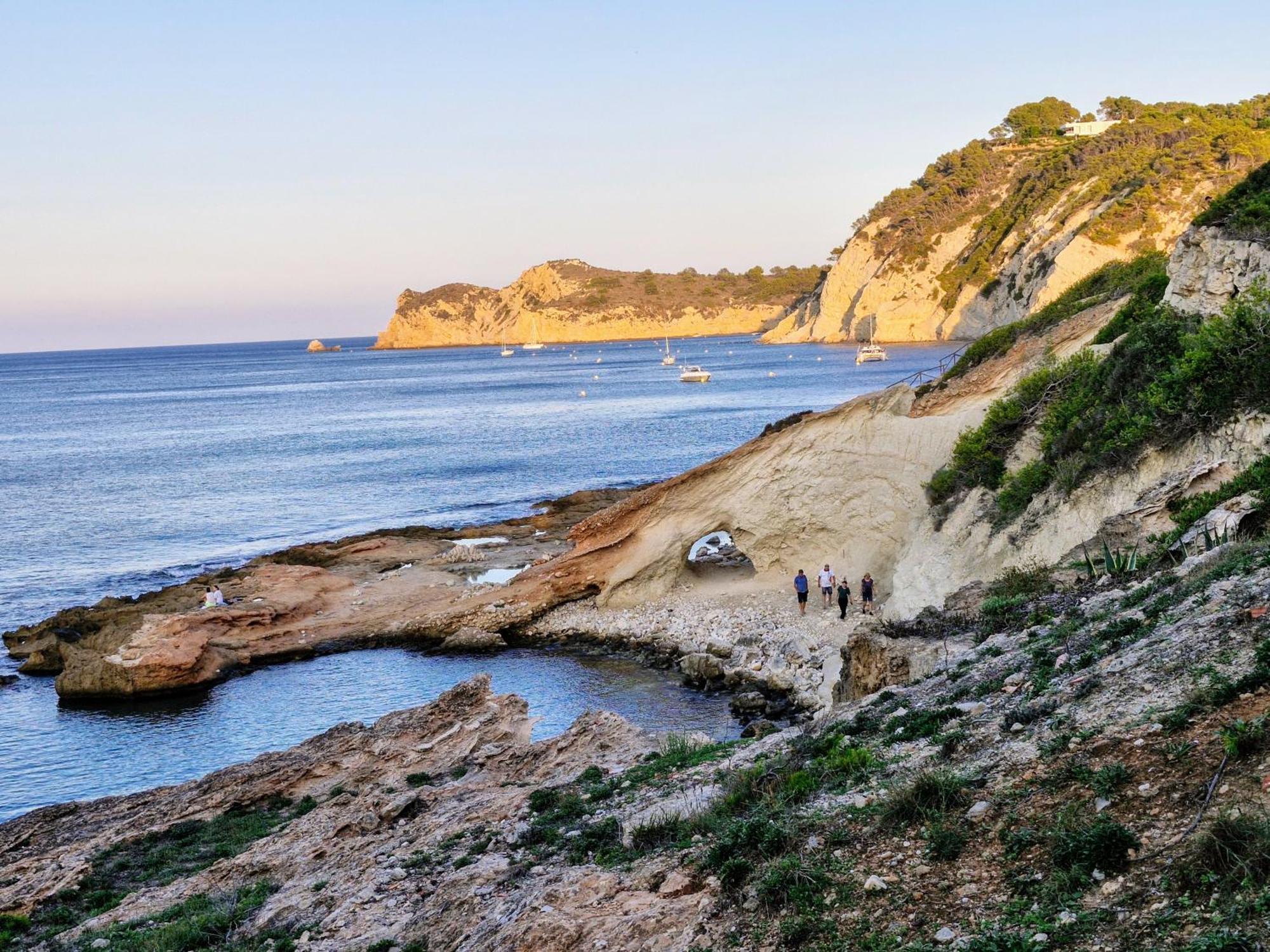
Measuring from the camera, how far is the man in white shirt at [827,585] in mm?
26078

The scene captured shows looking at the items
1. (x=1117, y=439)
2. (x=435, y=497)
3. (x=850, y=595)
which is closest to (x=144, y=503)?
(x=435, y=497)

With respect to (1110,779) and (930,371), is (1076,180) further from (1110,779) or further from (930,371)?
(1110,779)

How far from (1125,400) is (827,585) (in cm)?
902

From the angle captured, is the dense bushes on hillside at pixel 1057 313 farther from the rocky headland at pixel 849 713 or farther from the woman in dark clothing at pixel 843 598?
the woman in dark clothing at pixel 843 598

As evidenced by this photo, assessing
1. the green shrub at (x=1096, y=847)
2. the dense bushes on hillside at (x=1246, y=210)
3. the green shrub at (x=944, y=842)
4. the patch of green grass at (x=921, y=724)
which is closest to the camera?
the green shrub at (x=1096, y=847)

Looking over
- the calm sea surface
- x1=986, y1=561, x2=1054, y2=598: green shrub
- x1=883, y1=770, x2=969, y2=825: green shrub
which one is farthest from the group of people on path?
x1=883, y1=770, x2=969, y2=825: green shrub

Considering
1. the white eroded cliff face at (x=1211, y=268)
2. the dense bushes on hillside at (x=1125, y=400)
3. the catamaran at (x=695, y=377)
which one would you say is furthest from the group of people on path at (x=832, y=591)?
the catamaran at (x=695, y=377)

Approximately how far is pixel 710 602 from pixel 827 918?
67.9 feet

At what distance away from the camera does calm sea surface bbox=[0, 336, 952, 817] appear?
23641 millimetres

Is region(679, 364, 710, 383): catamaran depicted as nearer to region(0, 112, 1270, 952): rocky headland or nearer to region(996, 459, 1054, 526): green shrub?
region(0, 112, 1270, 952): rocky headland

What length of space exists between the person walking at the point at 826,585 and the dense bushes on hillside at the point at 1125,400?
3.49m

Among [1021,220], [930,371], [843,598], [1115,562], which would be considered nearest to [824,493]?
[843,598]

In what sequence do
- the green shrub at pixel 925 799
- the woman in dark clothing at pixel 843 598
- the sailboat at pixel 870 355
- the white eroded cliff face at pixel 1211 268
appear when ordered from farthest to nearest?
the sailboat at pixel 870 355
the woman in dark clothing at pixel 843 598
the white eroded cliff face at pixel 1211 268
the green shrub at pixel 925 799

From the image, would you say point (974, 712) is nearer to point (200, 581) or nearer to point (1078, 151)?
point (200, 581)
